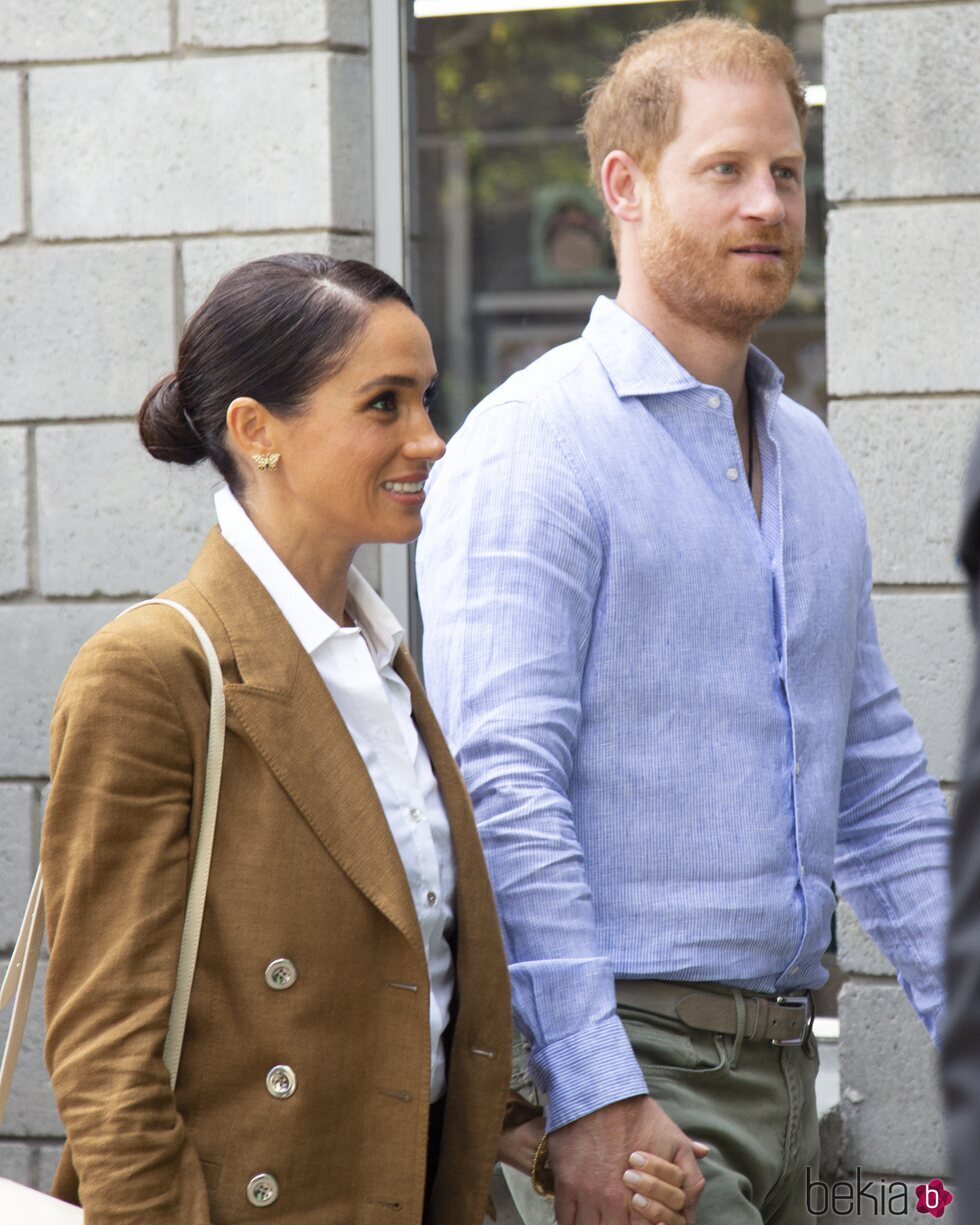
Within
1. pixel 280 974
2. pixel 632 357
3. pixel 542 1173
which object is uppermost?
pixel 632 357

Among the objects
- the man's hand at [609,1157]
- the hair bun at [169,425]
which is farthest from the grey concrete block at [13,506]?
the man's hand at [609,1157]

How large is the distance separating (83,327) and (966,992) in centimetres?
448

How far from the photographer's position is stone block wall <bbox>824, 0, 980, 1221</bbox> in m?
4.44

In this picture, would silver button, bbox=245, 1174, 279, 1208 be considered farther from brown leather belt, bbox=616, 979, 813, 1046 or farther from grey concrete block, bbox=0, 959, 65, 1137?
grey concrete block, bbox=0, 959, 65, 1137

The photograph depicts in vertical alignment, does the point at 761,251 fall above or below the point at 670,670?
above

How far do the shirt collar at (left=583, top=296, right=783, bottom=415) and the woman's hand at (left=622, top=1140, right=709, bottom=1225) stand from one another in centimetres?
112

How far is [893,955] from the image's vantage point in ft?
9.78

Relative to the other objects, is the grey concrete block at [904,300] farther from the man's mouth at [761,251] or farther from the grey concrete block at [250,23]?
the man's mouth at [761,251]

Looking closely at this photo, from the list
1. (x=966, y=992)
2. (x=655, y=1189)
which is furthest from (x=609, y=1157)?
(x=966, y=992)

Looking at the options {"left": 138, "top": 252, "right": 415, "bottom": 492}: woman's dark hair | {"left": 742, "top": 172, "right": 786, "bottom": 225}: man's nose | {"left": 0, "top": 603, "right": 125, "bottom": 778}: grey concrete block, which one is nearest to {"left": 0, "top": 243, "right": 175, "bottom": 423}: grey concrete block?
{"left": 0, "top": 603, "right": 125, "bottom": 778}: grey concrete block

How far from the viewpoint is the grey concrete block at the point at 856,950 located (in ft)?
14.8

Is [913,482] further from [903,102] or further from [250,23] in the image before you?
[250,23]

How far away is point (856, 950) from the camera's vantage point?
4520mm

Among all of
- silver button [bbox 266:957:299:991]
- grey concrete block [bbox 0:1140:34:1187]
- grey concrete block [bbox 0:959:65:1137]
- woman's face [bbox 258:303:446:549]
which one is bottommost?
grey concrete block [bbox 0:1140:34:1187]
